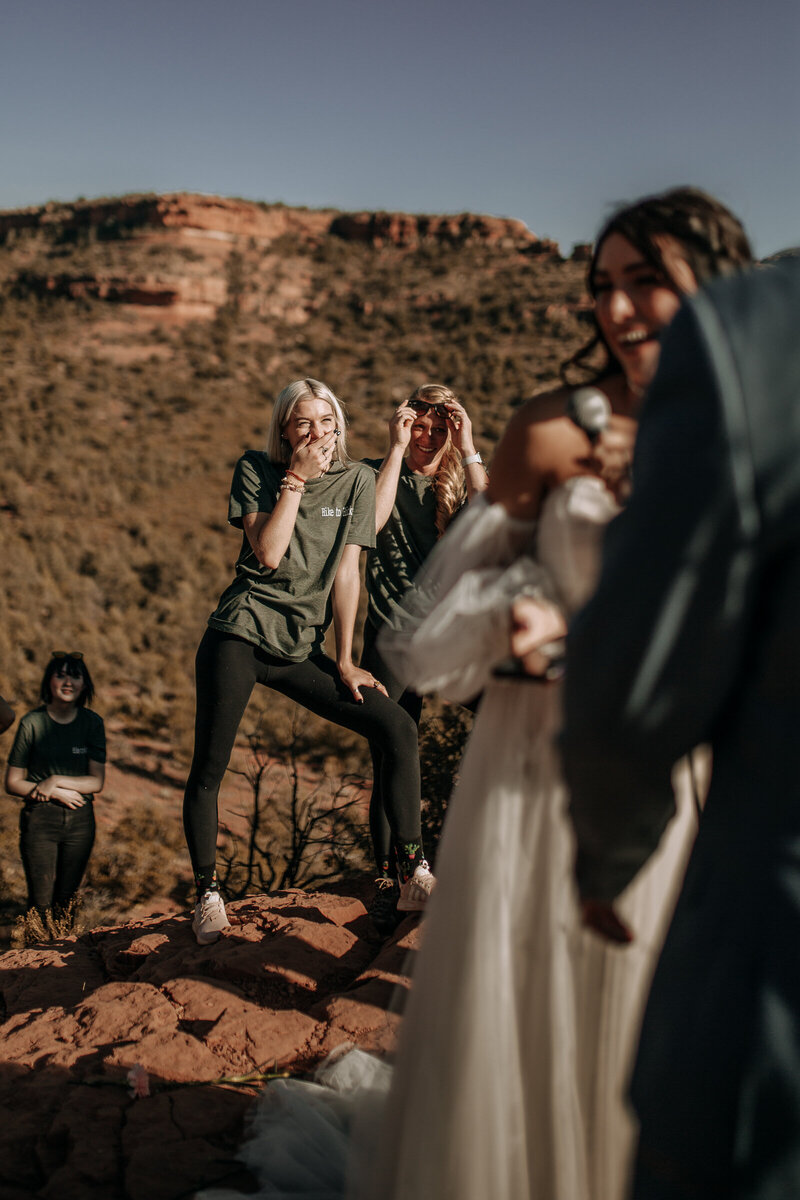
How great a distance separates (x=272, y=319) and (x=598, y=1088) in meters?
36.6

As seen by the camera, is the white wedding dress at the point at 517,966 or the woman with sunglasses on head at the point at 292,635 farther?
the woman with sunglasses on head at the point at 292,635

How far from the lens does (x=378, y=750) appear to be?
140 inches

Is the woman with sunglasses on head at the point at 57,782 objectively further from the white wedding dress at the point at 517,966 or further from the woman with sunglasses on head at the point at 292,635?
the white wedding dress at the point at 517,966

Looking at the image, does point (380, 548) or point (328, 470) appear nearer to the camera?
Result: point (328, 470)

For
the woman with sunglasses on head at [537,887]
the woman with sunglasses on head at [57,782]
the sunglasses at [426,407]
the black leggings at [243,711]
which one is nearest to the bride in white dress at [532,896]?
the woman with sunglasses on head at [537,887]

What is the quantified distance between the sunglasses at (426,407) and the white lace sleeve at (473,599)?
199 cm

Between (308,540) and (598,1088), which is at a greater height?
(308,540)

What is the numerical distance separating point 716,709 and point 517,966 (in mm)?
822

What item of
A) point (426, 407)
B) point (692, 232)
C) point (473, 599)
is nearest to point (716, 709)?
point (473, 599)

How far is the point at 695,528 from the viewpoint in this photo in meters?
0.82

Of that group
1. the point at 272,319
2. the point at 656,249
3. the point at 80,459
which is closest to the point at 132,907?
the point at 656,249

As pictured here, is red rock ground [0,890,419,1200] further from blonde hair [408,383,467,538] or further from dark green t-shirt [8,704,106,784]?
blonde hair [408,383,467,538]

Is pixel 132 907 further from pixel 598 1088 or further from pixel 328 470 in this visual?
pixel 598 1088

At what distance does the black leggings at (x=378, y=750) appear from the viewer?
3529 millimetres
